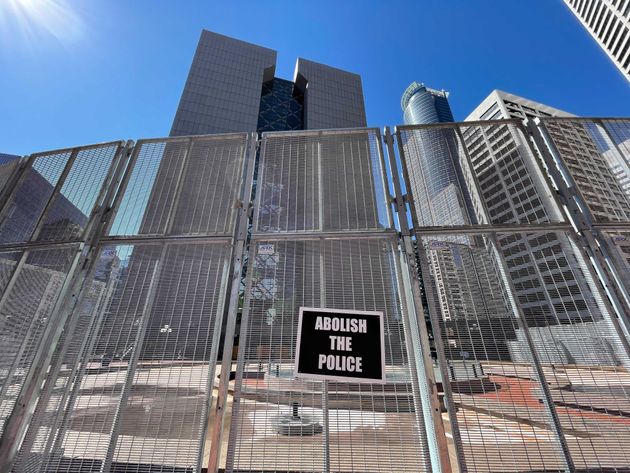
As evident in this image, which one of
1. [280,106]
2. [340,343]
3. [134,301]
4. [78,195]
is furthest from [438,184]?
[280,106]

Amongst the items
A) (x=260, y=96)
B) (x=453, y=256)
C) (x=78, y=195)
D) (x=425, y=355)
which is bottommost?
(x=425, y=355)

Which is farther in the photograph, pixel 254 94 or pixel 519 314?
pixel 254 94

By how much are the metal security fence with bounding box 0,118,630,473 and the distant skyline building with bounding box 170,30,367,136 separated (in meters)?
32.3

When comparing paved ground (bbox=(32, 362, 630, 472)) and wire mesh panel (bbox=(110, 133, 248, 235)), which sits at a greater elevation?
wire mesh panel (bbox=(110, 133, 248, 235))

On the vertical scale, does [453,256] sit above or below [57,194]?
below

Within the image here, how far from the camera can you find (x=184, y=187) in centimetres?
399

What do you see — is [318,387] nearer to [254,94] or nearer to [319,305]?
[319,305]

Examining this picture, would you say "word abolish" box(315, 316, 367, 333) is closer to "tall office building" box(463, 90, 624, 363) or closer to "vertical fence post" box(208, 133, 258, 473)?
"vertical fence post" box(208, 133, 258, 473)

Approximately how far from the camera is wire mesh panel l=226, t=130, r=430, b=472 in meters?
2.50

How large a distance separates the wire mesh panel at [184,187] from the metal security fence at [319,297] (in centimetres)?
3

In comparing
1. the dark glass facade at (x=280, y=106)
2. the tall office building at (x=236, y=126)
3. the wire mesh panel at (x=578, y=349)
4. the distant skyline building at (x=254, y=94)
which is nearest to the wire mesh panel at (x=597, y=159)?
the wire mesh panel at (x=578, y=349)

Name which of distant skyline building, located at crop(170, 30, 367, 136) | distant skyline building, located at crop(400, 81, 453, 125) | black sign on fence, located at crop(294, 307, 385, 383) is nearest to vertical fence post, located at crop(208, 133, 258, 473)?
black sign on fence, located at crop(294, 307, 385, 383)

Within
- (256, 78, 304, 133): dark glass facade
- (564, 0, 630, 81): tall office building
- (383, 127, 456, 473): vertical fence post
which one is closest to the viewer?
(383, 127, 456, 473): vertical fence post

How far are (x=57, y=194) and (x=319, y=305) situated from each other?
4299 millimetres
